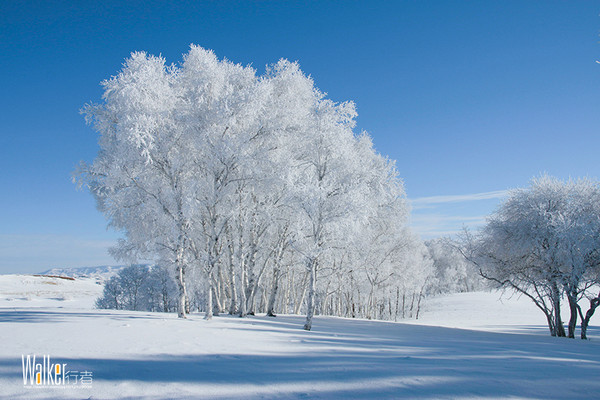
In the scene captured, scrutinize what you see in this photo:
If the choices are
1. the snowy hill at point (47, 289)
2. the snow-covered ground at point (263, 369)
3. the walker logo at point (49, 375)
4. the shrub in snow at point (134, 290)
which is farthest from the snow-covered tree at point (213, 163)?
the snowy hill at point (47, 289)

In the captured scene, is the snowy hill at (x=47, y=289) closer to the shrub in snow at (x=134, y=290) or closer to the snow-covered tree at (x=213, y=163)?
the shrub in snow at (x=134, y=290)

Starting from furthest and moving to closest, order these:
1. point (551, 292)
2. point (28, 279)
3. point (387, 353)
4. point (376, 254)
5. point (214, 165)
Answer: point (28, 279) < point (376, 254) < point (551, 292) < point (214, 165) < point (387, 353)

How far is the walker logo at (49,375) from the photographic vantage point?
4.64m

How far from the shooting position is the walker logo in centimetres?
464

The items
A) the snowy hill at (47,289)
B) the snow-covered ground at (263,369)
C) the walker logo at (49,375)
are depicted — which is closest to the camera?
the snow-covered ground at (263,369)

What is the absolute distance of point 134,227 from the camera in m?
15.8

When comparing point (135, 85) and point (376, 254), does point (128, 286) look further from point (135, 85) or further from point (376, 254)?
point (135, 85)

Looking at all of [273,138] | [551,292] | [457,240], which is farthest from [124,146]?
[551,292]

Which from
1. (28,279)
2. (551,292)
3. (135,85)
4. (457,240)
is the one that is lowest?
(28,279)

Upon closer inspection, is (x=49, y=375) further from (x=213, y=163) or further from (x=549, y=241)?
(x=549, y=241)

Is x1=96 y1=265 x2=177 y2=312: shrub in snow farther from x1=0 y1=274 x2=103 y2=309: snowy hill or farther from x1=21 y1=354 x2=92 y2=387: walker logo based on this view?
x1=21 y1=354 x2=92 y2=387: walker logo

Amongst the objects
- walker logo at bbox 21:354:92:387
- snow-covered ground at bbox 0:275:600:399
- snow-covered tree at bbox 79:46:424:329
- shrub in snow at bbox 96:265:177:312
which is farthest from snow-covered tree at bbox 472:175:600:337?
shrub in snow at bbox 96:265:177:312

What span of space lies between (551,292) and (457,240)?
5248 mm

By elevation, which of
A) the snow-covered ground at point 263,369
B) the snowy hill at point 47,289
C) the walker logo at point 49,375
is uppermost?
the walker logo at point 49,375
